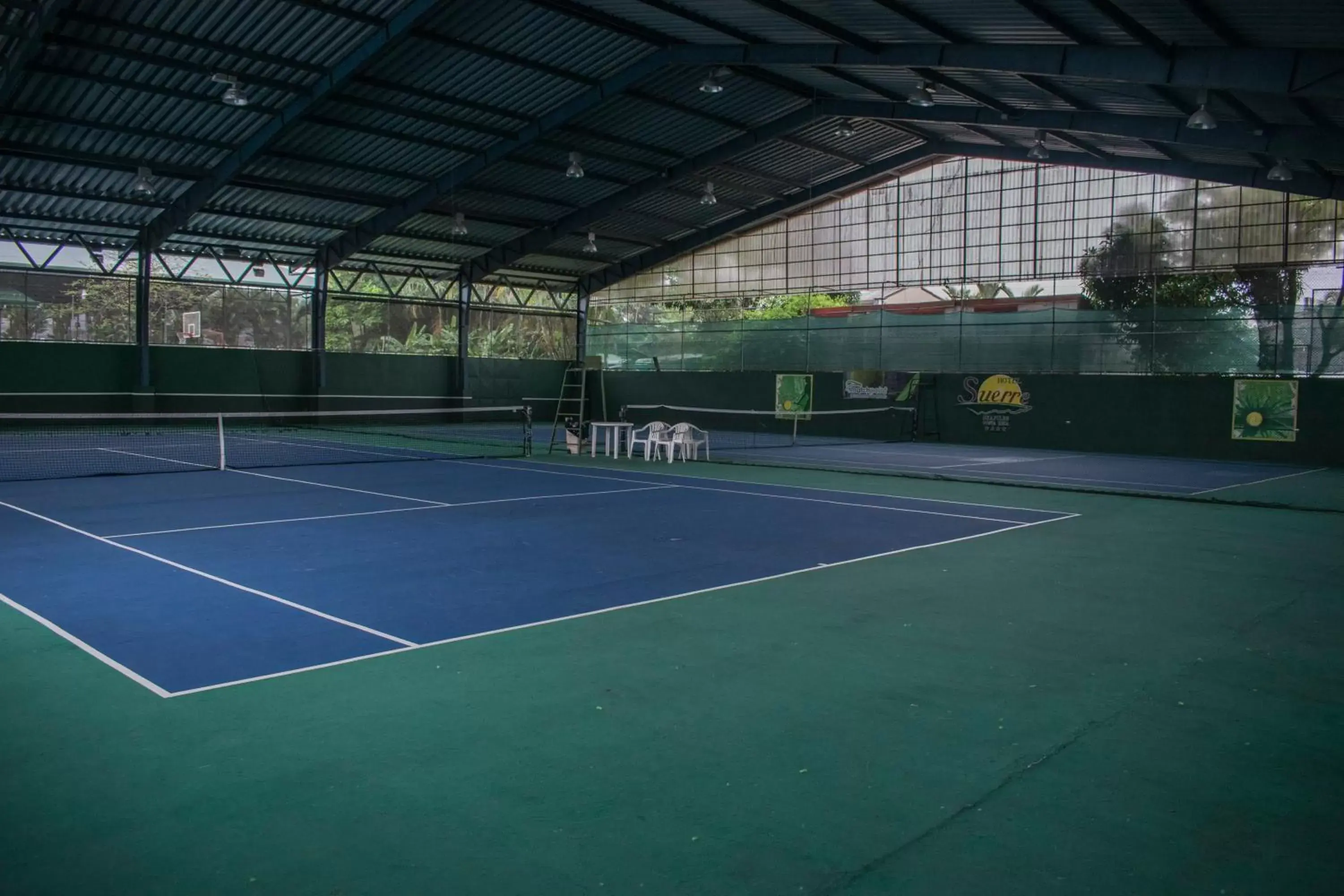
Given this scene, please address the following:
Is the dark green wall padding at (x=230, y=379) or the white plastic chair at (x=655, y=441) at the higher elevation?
the dark green wall padding at (x=230, y=379)

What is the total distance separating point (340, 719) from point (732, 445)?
71.0ft

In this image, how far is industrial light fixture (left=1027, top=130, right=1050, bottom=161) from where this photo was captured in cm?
2320

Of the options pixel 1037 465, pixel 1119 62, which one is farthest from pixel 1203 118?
pixel 1037 465

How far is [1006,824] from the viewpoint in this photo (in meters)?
3.61

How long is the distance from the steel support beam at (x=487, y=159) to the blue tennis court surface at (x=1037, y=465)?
8.97m

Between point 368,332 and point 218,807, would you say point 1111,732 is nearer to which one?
point 218,807

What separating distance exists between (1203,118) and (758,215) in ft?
63.5

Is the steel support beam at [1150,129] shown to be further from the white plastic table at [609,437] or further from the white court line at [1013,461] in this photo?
the white plastic table at [609,437]

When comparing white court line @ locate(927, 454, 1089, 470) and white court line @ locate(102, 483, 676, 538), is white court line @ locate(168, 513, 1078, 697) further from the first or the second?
white court line @ locate(927, 454, 1089, 470)

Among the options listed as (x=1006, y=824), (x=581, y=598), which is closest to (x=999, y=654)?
(x=1006, y=824)

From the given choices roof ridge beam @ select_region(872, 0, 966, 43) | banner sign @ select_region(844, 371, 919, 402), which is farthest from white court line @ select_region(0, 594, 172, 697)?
banner sign @ select_region(844, 371, 919, 402)

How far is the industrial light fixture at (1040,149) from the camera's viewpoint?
2320 cm

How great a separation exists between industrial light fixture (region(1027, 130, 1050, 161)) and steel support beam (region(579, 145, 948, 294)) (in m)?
5.99

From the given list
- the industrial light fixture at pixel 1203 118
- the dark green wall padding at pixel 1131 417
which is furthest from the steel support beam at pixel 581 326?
the industrial light fixture at pixel 1203 118
